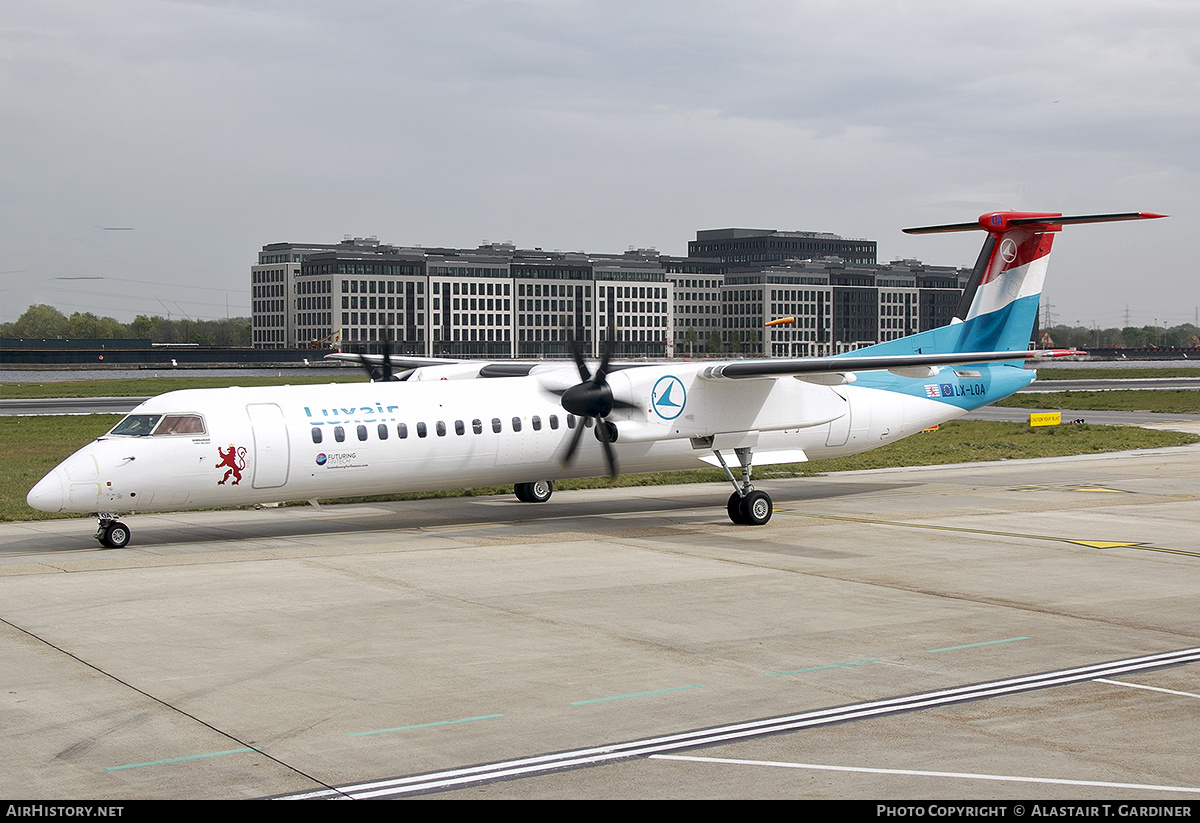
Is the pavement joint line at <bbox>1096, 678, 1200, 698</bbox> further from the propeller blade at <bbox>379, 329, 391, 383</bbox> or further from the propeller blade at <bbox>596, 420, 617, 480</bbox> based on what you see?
the propeller blade at <bbox>379, 329, 391, 383</bbox>

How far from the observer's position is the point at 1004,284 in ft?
100

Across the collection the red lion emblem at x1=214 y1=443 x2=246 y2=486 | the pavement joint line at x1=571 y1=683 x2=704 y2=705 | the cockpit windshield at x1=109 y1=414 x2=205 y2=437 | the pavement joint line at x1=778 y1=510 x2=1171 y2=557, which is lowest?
the pavement joint line at x1=571 y1=683 x2=704 y2=705

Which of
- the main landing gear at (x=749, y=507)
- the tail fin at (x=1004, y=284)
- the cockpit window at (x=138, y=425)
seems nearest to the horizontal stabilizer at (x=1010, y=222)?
the tail fin at (x=1004, y=284)

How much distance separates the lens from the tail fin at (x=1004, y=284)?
30406 millimetres

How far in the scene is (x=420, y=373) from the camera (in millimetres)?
30469

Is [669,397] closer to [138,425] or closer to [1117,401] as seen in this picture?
[138,425]

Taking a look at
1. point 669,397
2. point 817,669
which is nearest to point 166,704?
point 817,669

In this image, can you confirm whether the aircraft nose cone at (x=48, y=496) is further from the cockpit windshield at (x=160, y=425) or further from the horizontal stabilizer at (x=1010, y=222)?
the horizontal stabilizer at (x=1010, y=222)

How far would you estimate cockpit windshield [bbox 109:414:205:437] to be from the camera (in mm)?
→ 21359

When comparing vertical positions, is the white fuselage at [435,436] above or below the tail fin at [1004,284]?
below

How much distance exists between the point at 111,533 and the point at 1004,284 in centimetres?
2254

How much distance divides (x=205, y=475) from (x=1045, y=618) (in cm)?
1472

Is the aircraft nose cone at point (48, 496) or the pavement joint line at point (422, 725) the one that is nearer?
the pavement joint line at point (422, 725)

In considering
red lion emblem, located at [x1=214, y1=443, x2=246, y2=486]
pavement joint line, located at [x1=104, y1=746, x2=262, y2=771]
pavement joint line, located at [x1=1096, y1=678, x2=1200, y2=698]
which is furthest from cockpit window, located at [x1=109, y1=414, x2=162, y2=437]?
pavement joint line, located at [x1=1096, y1=678, x2=1200, y2=698]
